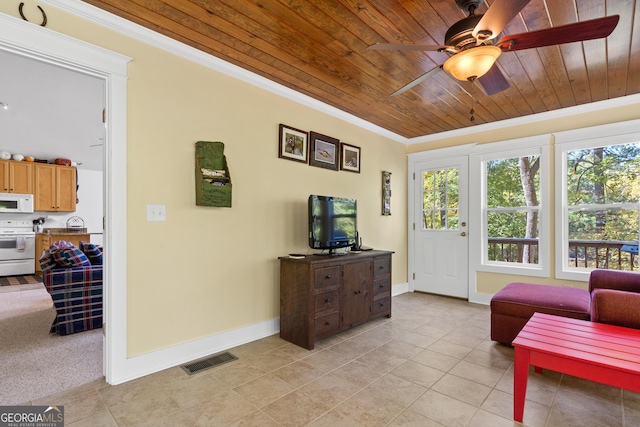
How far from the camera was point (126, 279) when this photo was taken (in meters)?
2.20

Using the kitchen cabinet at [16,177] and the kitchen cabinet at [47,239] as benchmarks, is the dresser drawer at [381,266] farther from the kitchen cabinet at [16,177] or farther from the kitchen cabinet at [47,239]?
the kitchen cabinet at [16,177]

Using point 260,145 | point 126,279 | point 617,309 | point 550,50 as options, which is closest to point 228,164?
point 260,145

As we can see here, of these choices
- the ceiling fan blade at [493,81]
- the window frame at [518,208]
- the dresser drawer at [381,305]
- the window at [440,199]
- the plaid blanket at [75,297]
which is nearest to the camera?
the ceiling fan blade at [493,81]

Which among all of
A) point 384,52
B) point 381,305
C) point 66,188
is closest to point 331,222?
point 381,305

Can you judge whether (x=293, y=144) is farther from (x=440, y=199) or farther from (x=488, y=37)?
(x=440, y=199)

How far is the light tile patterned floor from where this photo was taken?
1.78m

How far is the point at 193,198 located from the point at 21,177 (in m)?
6.06

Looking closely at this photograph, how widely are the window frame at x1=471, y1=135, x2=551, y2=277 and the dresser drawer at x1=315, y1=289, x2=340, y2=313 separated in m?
2.50

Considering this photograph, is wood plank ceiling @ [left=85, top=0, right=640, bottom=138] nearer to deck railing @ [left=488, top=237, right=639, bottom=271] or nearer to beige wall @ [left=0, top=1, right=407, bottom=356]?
beige wall @ [left=0, top=1, right=407, bottom=356]

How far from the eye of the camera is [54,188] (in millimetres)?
6512

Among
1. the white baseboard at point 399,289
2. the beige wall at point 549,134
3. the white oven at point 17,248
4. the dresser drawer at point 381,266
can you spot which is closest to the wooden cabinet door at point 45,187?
the white oven at point 17,248

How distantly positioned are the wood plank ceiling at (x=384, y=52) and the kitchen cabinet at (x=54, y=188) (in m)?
6.08

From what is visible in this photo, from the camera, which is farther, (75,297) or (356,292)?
(356,292)

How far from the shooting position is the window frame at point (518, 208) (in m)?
3.91
